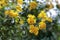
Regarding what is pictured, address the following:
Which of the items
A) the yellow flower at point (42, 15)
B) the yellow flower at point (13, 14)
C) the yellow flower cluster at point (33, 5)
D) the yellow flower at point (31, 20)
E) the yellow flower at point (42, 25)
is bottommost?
the yellow flower at point (42, 25)

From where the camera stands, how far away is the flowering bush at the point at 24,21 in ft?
7.57

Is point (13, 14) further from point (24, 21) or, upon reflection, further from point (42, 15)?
point (42, 15)

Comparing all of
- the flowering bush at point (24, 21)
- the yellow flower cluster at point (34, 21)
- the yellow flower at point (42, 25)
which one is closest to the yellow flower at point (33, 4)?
the flowering bush at point (24, 21)

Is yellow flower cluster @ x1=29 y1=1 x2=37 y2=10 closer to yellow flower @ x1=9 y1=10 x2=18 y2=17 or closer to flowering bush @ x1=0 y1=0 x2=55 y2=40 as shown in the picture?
flowering bush @ x1=0 y1=0 x2=55 y2=40

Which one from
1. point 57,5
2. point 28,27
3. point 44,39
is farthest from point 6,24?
point 57,5

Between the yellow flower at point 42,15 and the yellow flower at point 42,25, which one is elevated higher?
the yellow flower at point 42,15

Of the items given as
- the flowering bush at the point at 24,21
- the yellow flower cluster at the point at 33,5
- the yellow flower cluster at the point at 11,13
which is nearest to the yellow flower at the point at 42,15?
the flowering bush at the point at 24,21

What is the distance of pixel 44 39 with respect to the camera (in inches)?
95.0

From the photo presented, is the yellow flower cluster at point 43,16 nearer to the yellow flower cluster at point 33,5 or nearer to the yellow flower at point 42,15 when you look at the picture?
the yellow flower at point 42,15

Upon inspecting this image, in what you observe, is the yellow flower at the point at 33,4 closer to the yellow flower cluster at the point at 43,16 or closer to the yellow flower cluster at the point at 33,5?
the yellow flower cluster at the point at 33,5

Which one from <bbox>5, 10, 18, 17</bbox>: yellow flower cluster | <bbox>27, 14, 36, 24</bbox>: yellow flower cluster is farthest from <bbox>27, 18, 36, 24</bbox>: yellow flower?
<bbox>5, 10, 18, 17</bbox>: yellow flower cluster

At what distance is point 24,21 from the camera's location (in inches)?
95.3

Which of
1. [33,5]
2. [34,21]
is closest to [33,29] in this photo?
[34,21]

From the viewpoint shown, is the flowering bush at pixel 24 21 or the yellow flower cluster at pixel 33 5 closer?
the flowering bush at pixel 24 21
